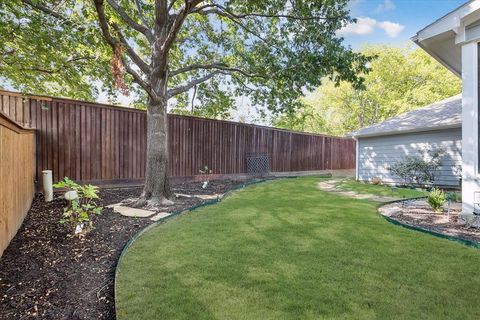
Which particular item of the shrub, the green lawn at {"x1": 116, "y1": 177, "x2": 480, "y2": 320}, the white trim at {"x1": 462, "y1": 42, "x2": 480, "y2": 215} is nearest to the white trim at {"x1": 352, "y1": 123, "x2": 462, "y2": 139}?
the shrub

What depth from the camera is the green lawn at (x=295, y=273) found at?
181 cm

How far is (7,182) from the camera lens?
2605 millimetres

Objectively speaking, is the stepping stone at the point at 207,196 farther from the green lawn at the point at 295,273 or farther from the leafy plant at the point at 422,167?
the leafy plant at the point at 422,167

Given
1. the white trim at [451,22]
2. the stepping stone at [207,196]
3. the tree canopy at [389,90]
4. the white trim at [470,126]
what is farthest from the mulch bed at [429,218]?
the tree canopy at [389,90]

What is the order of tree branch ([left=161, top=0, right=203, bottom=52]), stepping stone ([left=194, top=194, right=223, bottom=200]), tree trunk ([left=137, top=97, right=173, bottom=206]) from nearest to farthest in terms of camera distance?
tree branch ([left=161, top=0, right=203, bottom=52]), tree trunk ([left=137, top=97, right=173, bottom=206]), stepping stone ([left=194, top=194, right=223, bottom=200])

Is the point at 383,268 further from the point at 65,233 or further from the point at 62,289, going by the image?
the point at 65,233

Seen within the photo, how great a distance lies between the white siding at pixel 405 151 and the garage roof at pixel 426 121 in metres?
0.31

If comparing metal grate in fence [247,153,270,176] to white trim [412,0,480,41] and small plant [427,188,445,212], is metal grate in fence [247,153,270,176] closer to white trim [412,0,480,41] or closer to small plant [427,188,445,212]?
Result: small plant [427,188,445,212]

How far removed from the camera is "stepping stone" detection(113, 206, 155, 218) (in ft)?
13.6

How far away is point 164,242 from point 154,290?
42.8 inches

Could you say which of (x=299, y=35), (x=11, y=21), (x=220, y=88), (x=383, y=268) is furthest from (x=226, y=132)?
(x=383, y=268)

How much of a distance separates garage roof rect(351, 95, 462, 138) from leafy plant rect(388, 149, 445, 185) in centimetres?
82

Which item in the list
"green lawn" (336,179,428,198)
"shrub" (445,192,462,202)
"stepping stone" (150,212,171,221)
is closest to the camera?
"stepping stone" (150,212,171,221)

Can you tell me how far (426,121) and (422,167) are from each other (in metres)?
1.85
